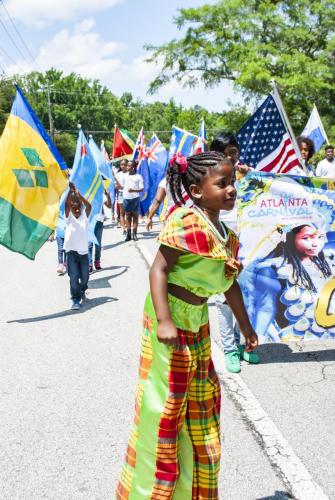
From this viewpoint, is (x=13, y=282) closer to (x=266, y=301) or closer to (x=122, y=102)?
(x=266, y=301)

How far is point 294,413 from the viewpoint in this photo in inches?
153

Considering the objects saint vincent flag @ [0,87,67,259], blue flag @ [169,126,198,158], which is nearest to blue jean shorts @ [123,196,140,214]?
blue flag @ [169,126,198,158]

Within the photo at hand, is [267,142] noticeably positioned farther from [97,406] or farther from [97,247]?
[97,247]

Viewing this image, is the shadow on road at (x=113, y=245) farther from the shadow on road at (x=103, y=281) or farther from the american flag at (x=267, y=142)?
the american flag at (x=267, y=142)

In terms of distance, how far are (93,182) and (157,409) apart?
6.19 m

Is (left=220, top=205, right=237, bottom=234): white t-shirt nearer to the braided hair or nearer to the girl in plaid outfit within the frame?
the braided hair

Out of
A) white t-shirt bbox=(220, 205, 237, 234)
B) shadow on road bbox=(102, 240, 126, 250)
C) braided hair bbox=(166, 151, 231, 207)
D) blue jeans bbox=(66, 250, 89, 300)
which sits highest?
braided hair bbox=(166, 151, 231, 207)

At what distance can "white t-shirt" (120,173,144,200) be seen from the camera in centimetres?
1370

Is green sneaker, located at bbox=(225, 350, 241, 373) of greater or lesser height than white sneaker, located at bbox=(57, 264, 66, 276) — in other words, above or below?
above

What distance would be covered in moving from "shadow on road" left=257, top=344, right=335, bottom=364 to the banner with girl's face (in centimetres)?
19

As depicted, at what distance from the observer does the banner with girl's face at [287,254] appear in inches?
195

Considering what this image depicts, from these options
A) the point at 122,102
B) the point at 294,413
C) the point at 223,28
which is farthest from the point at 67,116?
the point at 294,413

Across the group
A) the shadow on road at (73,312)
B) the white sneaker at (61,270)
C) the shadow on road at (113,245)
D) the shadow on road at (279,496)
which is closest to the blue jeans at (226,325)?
the shadow on road at (279,496)

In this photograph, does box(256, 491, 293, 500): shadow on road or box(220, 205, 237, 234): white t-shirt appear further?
box(220, 205, 237, 234): white t-shirt
